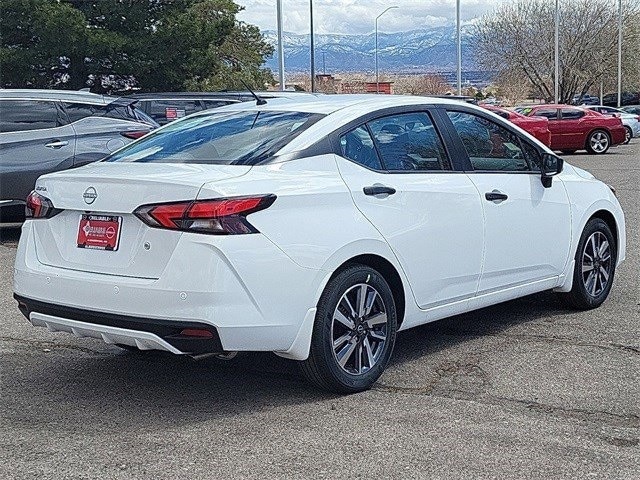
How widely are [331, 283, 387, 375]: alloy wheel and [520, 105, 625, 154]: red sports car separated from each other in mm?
25809

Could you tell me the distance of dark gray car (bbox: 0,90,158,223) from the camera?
10.9 meters

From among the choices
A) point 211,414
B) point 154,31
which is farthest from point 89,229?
point 154,31

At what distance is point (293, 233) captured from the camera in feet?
15.9

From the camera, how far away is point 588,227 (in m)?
7.09

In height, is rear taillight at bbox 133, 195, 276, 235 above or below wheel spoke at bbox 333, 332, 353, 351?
above

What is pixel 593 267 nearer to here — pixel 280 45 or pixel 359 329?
pixel 359 329

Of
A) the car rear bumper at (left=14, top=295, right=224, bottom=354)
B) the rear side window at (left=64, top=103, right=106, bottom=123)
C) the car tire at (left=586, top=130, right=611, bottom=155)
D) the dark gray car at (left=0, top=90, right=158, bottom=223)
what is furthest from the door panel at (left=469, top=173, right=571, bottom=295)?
the car tire at (left=586, top=130, right=611, bottom=155)

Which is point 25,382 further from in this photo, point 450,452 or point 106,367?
point 450,452

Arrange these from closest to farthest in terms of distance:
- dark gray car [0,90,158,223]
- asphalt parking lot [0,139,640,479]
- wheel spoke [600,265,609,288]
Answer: asphalt parking lot [0,139,640,479]
wheel spoke [600,265,609,288]
dark gray car [0,90,158,223]

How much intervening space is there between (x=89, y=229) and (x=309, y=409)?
1418mm

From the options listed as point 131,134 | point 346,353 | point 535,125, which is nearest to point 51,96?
point 131,134

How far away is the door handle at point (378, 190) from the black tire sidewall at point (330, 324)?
409 millimetres

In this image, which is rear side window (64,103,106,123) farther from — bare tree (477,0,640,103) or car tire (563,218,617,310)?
bare tree (477,0,640,103)

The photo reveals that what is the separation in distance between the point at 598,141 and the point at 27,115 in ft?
74.2
